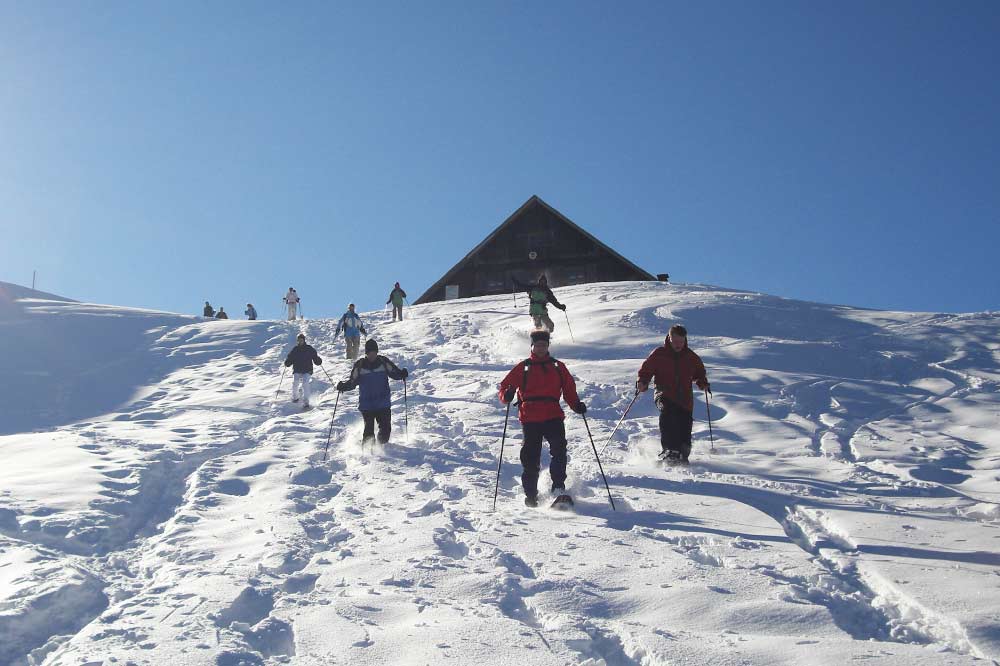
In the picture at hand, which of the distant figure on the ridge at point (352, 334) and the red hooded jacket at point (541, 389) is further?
the distant figure on the ridge at point (352, 334)

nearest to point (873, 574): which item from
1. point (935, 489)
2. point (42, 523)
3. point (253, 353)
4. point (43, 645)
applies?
point (935, 489)

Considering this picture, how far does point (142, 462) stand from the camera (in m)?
8.84

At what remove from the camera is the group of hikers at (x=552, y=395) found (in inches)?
272

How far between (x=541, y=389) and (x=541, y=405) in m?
0.16

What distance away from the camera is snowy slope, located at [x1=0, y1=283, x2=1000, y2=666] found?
3928mm

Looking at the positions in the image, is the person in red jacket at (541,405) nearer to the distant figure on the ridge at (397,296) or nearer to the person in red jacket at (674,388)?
the person in red jacket at (674,388)

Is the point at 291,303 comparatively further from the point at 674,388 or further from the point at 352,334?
the point at 674,388

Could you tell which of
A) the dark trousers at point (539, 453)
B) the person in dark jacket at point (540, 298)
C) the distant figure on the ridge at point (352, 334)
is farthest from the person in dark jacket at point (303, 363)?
the dark trousers at point (539, 453)

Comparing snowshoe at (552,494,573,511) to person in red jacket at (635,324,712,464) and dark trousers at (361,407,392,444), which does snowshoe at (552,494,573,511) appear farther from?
dark trousers at (361,407,392,444)

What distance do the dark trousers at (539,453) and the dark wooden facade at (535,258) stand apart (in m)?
31.5

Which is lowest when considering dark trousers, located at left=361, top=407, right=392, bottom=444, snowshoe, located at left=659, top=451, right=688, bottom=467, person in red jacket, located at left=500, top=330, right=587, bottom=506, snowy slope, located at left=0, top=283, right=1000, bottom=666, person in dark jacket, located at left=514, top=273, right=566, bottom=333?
snowy slope, located at left=0, top=283, right=1000, bottom=666

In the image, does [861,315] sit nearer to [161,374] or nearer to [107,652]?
[161,374]

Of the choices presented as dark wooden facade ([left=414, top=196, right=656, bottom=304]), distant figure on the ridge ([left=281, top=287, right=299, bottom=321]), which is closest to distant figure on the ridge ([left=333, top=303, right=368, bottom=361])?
distant figure on the ridge ([left=281, top=287, right=299, bottom=321])

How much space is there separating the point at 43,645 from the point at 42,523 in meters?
2.51
